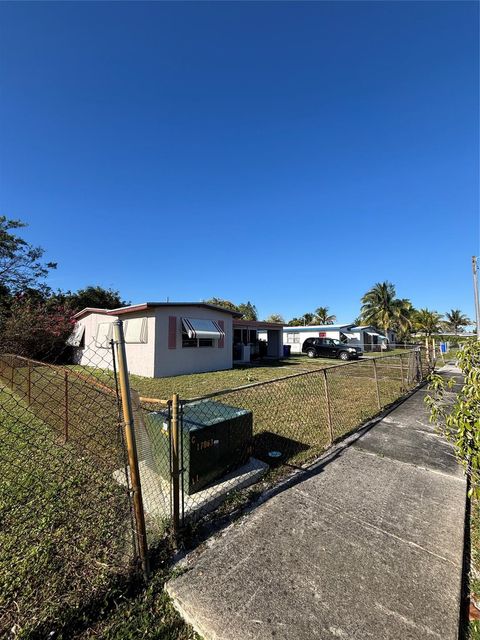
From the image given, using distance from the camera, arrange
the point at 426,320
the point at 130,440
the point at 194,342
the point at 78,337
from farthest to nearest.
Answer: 1. the point at 426,320
2. the point at 78,337
3. the point at 194,342
4. the point at 130,440

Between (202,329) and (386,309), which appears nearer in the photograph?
(202,329)

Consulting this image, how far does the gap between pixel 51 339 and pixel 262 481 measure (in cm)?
1721

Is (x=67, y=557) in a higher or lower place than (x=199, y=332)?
lower

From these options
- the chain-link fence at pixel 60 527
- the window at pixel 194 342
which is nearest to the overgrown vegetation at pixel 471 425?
the chain-link fence at pixel 60 527

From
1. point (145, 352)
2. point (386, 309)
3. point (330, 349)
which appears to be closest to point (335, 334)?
point (330, 349)

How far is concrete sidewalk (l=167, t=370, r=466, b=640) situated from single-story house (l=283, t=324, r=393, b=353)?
84.9ft

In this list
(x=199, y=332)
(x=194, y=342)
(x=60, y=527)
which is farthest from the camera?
(x=194, y=342)

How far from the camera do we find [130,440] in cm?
195

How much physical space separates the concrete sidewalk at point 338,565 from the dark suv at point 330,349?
17516 millimetres

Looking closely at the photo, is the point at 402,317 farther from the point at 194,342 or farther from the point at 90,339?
the point at 90,339

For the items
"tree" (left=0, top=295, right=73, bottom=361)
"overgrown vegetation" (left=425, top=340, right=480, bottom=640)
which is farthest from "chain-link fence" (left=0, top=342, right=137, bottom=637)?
"tree" (left=0, top=295, right=73, bottom=361)

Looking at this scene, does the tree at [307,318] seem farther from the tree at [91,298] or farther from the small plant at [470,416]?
the small plant at [470,416]

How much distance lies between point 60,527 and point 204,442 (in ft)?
4.85

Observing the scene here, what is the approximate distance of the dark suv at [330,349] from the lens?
66.5ft
